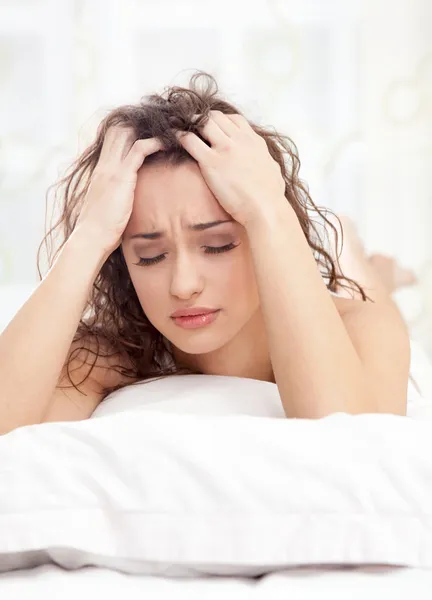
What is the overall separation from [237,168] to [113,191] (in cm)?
21

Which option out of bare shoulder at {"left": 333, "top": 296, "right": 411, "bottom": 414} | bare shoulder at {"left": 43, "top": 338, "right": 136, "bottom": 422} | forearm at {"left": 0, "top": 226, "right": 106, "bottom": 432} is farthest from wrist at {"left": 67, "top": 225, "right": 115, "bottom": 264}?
bare shoulder at {"left": 333, "top": 296, "right": 411, "bottom": 414}

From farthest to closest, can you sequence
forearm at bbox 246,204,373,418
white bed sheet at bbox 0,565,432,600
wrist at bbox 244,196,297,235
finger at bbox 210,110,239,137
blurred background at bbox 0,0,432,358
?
blurred background at bbox 0,0,432,358 < finger at bbox 210,110,239,137 < wrist at bbox 244,196,297,235 < forearm at bbox 246,204,373,418 < white bed sheet at bbox 0,565,432,600

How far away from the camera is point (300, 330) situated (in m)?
1.25

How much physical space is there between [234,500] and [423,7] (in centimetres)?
286

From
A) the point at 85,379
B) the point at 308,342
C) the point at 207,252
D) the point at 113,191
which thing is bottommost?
the point at 85,379

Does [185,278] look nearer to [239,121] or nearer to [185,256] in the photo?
[185,256]

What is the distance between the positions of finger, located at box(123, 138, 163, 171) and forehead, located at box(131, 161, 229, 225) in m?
0.02

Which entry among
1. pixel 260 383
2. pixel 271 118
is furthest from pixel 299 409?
pixel 271 118

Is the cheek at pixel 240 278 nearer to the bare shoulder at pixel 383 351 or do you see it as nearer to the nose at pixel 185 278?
the nose at pixel 185 278

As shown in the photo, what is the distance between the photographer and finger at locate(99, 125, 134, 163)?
1.45m

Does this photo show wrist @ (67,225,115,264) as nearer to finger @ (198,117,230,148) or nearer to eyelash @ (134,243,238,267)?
eyelash @ (134,243,238,267)

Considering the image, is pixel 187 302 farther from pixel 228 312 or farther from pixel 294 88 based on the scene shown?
pixel 294 88

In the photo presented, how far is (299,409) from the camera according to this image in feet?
3.99

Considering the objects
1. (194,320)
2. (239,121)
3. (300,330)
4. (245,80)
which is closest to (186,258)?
(194,320)
